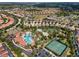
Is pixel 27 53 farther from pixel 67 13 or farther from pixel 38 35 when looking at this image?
pixel 67 13

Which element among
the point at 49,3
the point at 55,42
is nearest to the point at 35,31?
the point at 55,42

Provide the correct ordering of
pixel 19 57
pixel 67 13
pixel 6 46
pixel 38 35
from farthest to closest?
pixel 67 13, pixel 38 35, pixel 6 46, pixel 19 57

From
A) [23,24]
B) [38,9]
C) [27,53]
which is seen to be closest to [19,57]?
[27,53]

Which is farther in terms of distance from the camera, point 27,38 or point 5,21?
point 5,21

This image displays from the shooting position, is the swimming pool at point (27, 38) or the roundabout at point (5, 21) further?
the roundabout at point (5, 21)

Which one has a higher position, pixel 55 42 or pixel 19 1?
pixel 19 1

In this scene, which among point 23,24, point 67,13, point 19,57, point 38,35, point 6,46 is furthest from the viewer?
point 67,13

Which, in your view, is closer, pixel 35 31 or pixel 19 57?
pixel 19 57

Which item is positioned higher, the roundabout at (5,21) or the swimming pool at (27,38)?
the roundabout at (5,21)

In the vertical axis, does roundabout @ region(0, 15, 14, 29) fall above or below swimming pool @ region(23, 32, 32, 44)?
above

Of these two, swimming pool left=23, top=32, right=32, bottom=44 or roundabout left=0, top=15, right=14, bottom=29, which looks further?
roundabout left=0, top=15, right=14, bottom=29
